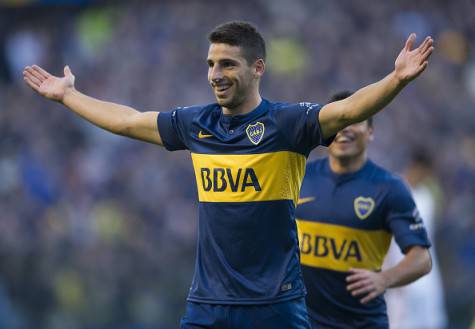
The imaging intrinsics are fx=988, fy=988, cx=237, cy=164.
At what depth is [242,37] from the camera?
527cm

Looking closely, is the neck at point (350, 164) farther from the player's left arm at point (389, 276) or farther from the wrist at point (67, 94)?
the wrist at point (67, 94)

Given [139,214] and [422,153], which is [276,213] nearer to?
[422,153]

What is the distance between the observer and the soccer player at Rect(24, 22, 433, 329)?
509 cm

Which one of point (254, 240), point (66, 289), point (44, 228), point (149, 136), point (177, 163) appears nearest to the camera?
point (254, 240)

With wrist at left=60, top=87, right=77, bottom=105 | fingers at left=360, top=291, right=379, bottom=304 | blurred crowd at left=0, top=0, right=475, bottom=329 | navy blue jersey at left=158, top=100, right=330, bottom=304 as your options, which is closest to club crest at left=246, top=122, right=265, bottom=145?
navy blue jersey at left=158, top=100, right=330, bottom=304

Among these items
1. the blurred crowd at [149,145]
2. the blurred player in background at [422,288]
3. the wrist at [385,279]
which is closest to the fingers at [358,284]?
the wrist at [385,279]

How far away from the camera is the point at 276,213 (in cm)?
516

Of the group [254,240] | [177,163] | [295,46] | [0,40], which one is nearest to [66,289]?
[177,163]

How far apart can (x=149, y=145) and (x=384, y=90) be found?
38.8 feet

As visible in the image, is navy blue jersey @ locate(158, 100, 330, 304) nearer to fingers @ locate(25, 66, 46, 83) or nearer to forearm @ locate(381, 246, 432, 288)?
forearm @ locate(381, 246, 432, 288)

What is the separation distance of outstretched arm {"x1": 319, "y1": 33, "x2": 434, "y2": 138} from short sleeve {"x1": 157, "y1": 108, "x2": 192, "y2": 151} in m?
0.90

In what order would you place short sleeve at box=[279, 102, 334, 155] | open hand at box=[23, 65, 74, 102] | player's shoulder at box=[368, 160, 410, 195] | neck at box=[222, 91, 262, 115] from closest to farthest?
1. short sleeve at box=[279, 102, 334, 155]
2. neck at box=[222, 91, 262, 115]
3. open hand at box=[23, 65, 74, 102]
4. player's shoulder at box=[368, 160, 410, 195]

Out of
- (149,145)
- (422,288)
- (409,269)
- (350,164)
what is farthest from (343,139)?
(149,145)

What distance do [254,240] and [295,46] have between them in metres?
12.4
